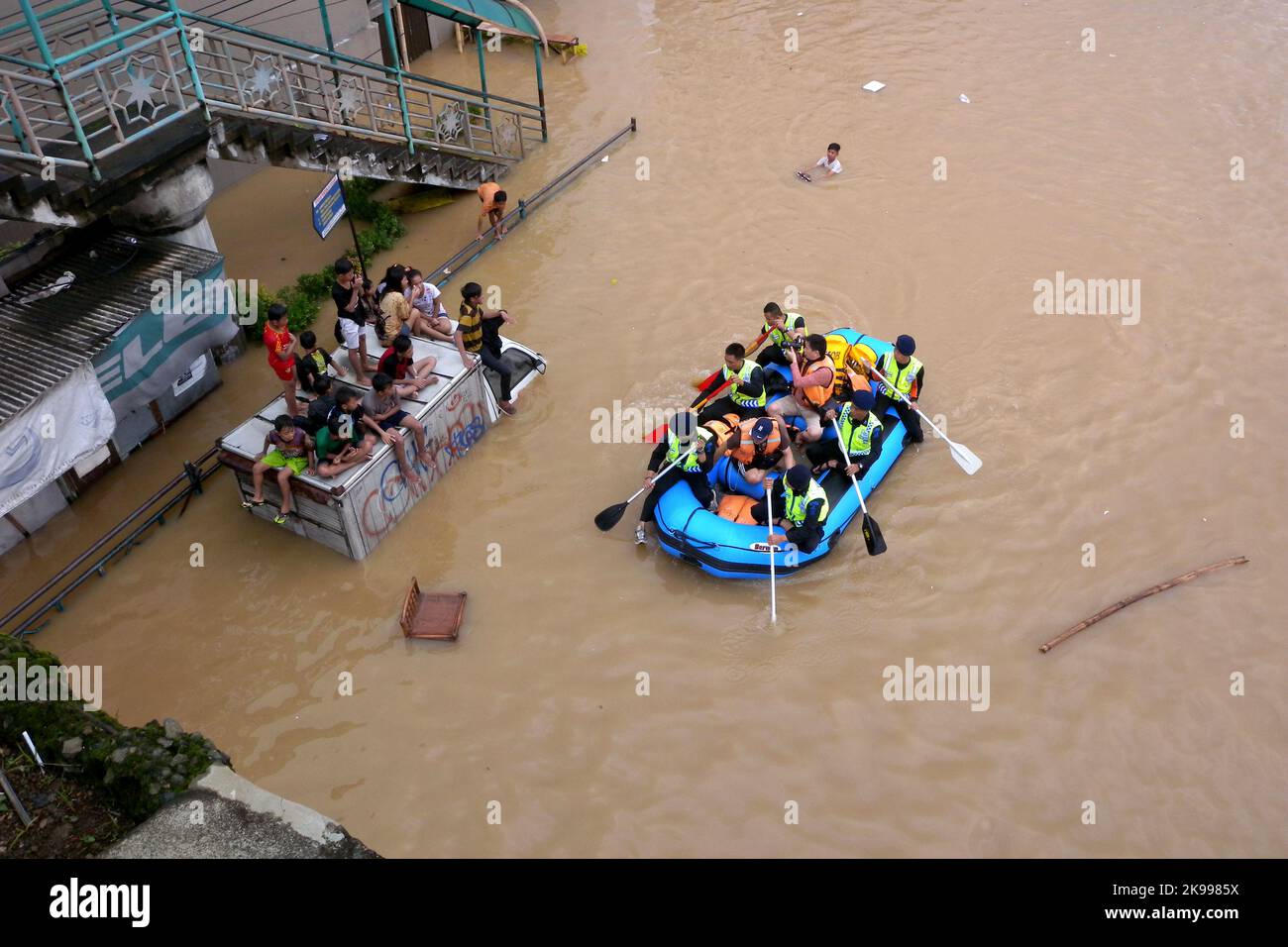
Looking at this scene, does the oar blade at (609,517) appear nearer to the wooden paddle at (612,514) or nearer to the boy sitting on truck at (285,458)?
the wooden paddle at (612,514)

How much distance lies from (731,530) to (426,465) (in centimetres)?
325

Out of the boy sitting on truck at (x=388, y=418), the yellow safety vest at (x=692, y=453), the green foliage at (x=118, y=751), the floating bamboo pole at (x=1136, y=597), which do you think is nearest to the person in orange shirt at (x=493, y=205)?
the boy sitting on truck at (x=388, y=418)

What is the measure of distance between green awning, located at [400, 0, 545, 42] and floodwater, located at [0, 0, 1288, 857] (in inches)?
76.6

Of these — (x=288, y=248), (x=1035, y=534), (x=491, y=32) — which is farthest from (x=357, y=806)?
(x=491, y=32)

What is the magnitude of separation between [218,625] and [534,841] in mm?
3790

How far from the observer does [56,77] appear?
8.55 m

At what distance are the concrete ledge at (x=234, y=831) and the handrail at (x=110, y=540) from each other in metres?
4.64

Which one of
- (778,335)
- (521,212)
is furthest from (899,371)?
(521,212)

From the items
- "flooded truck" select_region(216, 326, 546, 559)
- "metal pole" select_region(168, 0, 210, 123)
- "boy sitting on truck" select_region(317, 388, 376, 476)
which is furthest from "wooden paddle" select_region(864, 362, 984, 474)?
"metal pole" select_region(168, 0, 210, 123)

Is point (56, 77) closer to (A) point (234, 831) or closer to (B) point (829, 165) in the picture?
(A) point (234, 831)

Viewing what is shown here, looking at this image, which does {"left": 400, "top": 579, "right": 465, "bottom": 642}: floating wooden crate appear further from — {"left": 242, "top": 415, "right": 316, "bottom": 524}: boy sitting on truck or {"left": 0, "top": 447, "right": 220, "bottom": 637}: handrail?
{"left": 0, "top": 447, "right": 220, "bottom": 637}: handrail

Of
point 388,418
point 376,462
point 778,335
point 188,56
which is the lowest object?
point 778,335

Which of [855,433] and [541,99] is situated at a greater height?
[541,99]
